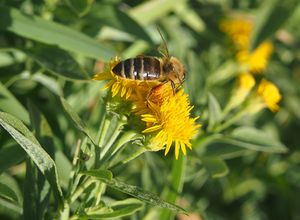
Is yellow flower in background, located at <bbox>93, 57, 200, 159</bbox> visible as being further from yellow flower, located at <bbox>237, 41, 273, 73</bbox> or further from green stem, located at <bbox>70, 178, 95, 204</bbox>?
yellow flower, located at <bbox>237, 41, 273, 73</bbox>

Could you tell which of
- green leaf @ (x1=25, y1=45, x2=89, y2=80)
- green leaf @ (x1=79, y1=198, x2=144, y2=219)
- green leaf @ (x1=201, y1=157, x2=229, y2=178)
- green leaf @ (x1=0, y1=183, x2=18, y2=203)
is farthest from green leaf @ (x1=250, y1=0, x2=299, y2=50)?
green leaf @ (x1=0, y1=183, x2=18, y2=203)

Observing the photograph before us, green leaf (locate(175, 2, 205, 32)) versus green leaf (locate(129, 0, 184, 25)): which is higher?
green leaf (locate(129, 0, 184, 25))

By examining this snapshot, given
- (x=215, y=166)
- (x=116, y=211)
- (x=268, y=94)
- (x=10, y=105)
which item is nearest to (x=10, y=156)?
(x=10, y=105)

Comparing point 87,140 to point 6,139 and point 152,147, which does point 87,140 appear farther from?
point 6,139

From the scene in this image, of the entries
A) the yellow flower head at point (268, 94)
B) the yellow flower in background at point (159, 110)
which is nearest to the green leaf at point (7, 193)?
the yellow flower in background at point (159, 110)

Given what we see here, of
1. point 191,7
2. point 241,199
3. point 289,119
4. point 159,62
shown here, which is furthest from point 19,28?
point 289,119
